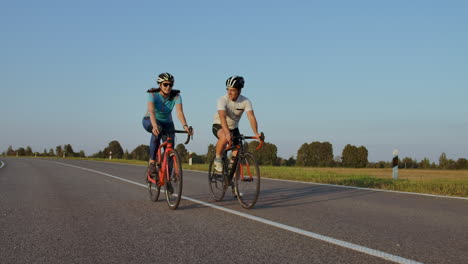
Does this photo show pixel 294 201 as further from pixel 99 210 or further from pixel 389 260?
pixel 389 260

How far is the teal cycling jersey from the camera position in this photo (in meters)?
7.18

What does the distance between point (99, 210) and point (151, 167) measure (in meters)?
1.34

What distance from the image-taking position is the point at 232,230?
187 inches

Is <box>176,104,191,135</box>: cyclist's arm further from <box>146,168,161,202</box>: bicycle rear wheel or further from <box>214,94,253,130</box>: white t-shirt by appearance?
<box>146,168,161,202</box>: bicycle rear wheel

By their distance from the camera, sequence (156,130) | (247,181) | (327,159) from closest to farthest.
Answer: (247,181) < (156,130) < (327,159)

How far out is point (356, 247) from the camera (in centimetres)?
391

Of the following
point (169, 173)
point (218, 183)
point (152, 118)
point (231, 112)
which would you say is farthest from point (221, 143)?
point (152, 118)

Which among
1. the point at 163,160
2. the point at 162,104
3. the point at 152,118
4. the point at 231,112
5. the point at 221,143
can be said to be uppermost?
the point at 162,104

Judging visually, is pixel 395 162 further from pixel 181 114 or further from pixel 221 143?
pixel 181 114

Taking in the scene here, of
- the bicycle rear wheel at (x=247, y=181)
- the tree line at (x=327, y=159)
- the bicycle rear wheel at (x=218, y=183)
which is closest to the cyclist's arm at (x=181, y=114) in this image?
the bicycle rear wheel at (x=218, y=183)

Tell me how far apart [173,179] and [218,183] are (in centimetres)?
91

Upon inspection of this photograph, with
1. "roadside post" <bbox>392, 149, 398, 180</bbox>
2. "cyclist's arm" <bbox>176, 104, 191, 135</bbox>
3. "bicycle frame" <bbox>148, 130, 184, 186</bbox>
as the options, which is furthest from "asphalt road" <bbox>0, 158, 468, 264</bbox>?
"roadside post" <bbox>392, 149, 398, 180</bbox>

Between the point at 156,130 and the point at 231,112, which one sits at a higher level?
the point at 231,112

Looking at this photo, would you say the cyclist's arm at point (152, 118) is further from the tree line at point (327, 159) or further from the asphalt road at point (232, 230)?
the tree line at point (327, 159)
